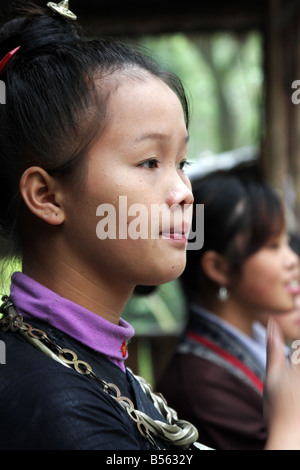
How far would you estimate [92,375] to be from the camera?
113 centimetres

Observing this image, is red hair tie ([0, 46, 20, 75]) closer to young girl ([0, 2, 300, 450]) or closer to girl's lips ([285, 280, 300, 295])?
young girl ([0, 2, 300, 450])

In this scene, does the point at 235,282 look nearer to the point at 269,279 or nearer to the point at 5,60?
the point at 269,279

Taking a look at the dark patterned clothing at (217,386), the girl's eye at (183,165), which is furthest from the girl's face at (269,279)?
the girl's eye at (183,165)

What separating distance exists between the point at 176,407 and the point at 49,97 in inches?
63.1

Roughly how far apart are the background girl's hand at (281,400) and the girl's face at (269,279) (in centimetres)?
154

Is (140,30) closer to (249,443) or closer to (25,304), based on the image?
(249,443)

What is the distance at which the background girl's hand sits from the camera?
3.57 ft

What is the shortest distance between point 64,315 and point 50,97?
0.42 meters

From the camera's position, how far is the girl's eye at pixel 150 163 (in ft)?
3.94

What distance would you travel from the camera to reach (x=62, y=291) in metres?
1.23

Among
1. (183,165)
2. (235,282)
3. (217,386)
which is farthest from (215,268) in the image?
(183,165)

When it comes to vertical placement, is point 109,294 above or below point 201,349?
above

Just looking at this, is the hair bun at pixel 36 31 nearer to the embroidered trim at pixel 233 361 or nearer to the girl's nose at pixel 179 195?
the girl's nose at pixel 179 195

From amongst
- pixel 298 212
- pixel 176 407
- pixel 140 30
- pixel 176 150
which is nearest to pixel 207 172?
pixel 298 212
